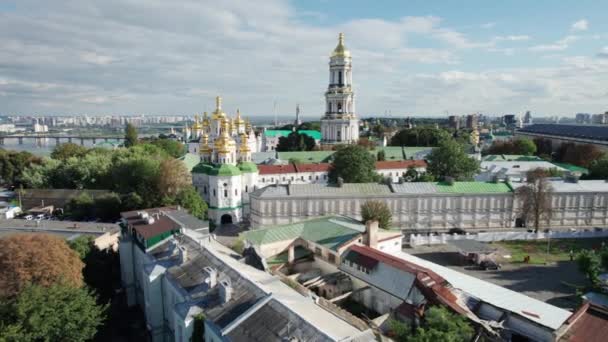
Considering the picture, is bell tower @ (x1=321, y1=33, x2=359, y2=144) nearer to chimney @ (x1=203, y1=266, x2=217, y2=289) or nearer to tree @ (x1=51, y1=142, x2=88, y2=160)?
tree @ (x1=51, y1=142, x2=88, y2=160)

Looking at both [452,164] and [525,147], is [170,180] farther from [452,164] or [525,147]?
[525,147]

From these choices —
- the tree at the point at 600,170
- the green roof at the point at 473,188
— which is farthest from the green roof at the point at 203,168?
the tree at the point at 600,170

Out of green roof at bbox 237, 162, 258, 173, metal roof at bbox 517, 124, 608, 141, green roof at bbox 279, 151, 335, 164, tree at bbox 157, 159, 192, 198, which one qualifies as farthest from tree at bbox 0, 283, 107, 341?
metal roof at bbox 517, 124, 608, 141

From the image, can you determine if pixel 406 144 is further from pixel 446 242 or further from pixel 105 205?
pixel 105 205

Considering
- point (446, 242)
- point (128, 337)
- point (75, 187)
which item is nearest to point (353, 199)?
point (446, 242)

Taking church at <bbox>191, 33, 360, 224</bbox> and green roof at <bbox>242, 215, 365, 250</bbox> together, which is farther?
church at <bbox>191, 33, 360, 224</bbox>
